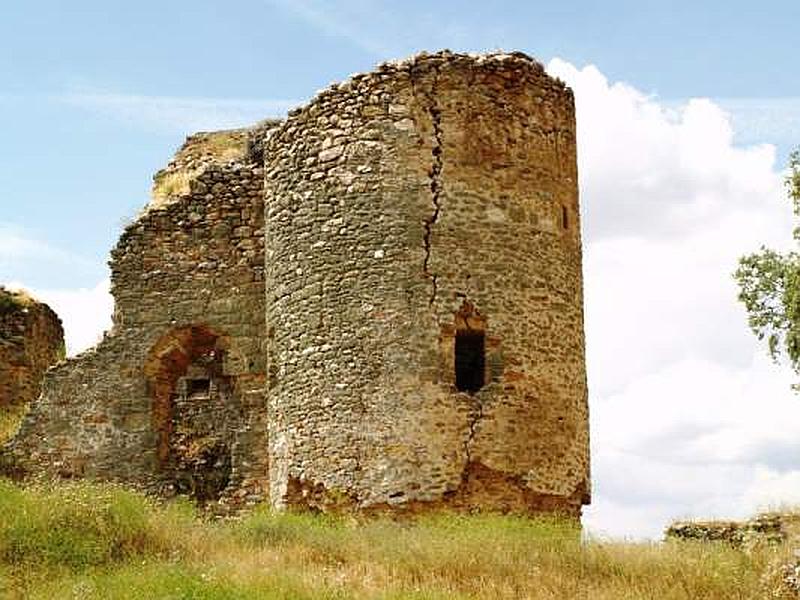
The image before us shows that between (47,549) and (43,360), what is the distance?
25.2 ft

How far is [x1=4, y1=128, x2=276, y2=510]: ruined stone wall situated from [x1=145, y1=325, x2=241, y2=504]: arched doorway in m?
0.01

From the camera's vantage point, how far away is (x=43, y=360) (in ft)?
63.1

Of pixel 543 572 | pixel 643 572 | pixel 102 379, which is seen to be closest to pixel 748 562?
pixel 643 572

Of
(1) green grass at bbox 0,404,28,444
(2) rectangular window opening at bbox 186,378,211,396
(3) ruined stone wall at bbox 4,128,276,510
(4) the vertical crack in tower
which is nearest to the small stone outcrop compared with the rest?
(4) the vertical crack in tower

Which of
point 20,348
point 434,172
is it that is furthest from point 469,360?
point 20,348

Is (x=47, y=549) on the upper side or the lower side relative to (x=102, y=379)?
lower

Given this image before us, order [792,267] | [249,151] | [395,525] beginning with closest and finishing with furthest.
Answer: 1. [395,525]
2. [249,151]
3. [792,267]

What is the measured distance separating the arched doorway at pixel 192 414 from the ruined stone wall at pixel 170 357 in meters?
0.01

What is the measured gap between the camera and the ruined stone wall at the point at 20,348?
60.3 ft

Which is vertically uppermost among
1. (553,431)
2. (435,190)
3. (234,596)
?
(435,190)

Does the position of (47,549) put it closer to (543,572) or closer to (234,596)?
(234,596)

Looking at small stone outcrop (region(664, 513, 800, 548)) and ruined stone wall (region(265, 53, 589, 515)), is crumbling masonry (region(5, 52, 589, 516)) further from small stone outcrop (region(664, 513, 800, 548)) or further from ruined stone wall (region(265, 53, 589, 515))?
small stone outcrop (region(664, 513, 800, 548))

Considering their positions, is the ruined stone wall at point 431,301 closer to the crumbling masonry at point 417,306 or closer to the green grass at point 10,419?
the crumbling masonry at point 417,306

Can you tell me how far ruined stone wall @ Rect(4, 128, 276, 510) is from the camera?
16.1m
